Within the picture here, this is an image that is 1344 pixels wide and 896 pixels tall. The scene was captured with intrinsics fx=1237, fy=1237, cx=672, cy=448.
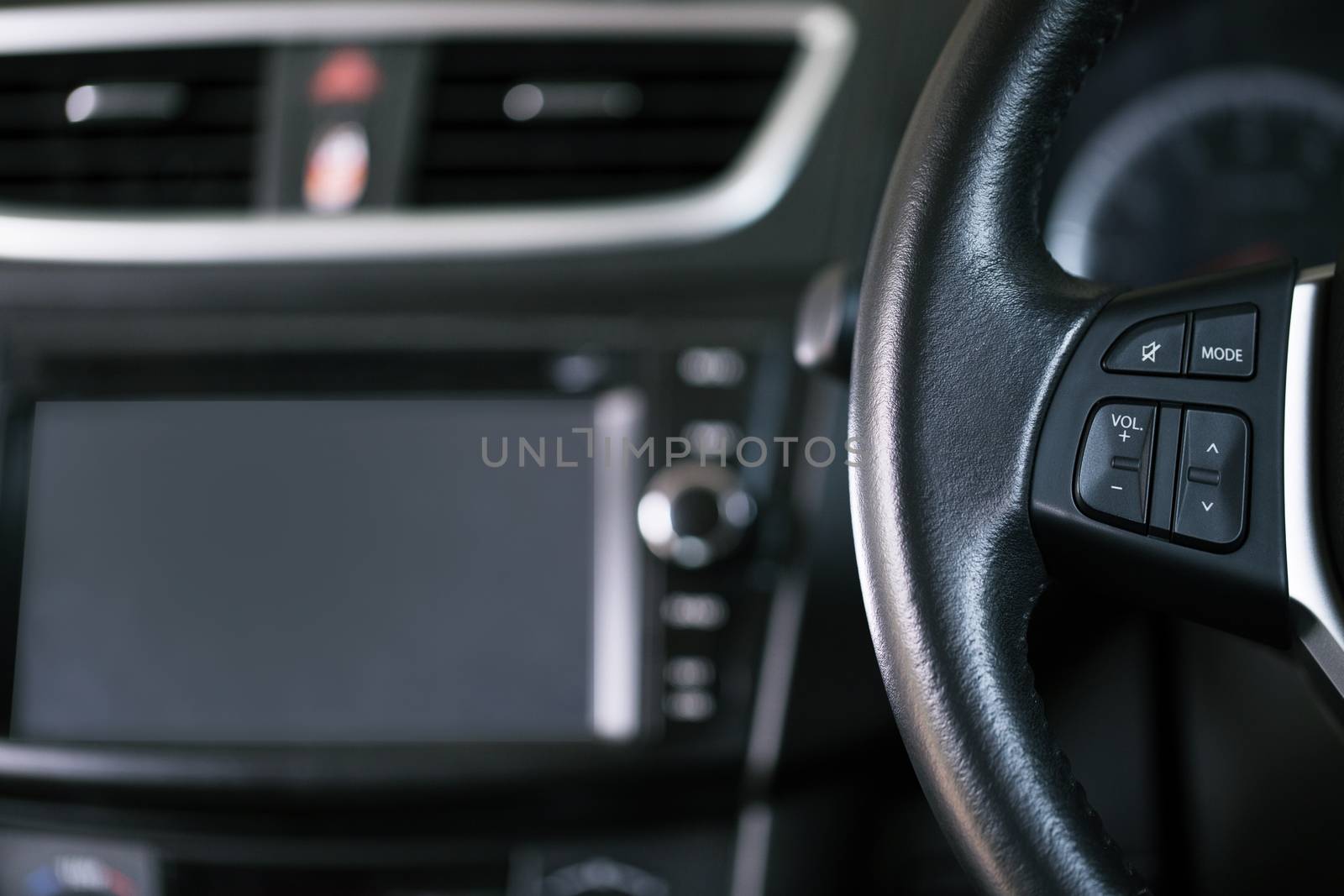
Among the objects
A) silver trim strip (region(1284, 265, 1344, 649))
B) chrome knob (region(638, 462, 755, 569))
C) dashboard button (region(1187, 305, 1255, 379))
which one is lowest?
silver trim strip (region(1284, 265, 1344, 649))

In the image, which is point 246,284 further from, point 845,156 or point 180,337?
point 845,156

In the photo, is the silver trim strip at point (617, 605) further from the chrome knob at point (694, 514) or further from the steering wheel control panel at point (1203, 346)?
the steering wheel control panel at point (1203, 346)

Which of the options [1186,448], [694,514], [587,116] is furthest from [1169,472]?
[587,116]

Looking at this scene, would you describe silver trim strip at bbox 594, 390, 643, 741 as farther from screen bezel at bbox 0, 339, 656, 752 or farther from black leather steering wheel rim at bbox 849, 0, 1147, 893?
black leather steering wheel rim at bbox 849, 0, 1147, 893

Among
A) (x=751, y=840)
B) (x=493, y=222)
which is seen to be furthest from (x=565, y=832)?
(x=493, y=222)

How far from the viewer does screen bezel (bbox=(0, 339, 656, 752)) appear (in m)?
0.87

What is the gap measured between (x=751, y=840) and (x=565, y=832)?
0.13m

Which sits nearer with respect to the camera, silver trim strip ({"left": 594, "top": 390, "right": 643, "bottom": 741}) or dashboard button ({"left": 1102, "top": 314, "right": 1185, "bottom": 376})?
dashboard button ({"left": 1102, "top": 314, "right": 1185, "bottom": 376})

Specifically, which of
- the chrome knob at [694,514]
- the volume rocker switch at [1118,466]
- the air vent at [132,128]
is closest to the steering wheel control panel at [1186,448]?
the volume rocker switch at [1118,466]

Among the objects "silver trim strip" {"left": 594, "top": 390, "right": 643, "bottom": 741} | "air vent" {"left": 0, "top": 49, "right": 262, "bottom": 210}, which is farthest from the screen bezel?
"air vent" {"left": 0, "top": 49, "right": 262, "bottom": 210}

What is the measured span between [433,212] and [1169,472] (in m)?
0.56

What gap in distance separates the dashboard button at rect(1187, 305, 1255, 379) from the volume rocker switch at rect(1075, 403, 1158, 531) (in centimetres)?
3

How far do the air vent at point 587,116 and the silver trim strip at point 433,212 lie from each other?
0.01m

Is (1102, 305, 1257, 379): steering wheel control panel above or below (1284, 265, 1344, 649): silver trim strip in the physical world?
above
